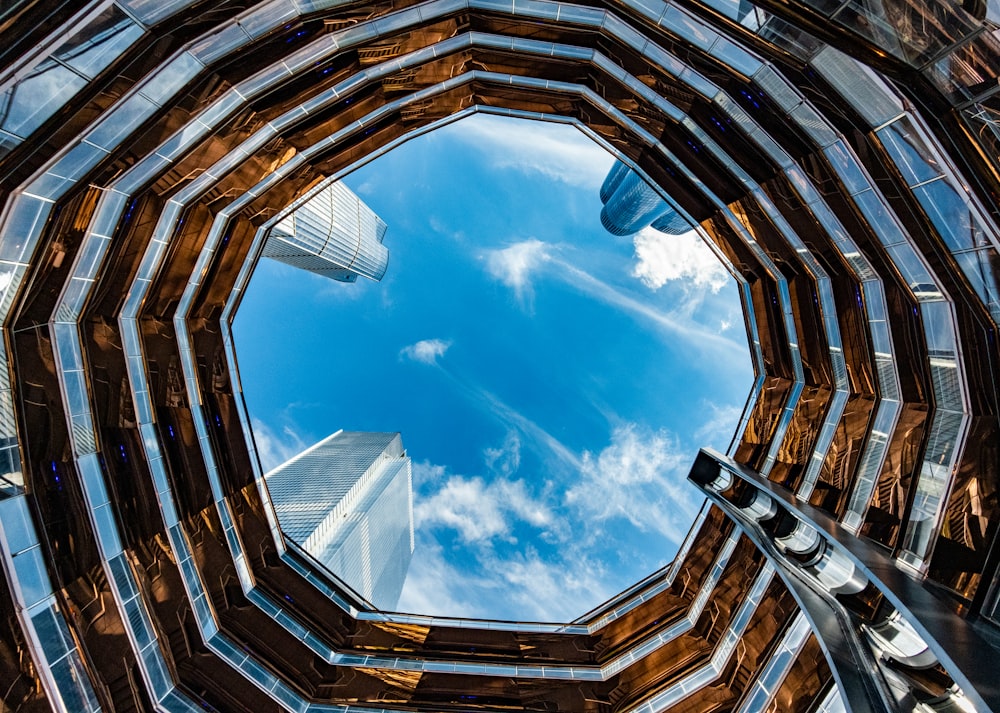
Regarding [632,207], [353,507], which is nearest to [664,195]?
[353,507]

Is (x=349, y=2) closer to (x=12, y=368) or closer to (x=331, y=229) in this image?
(x=12, y=368)

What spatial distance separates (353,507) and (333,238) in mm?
63909

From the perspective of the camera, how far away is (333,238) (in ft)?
270

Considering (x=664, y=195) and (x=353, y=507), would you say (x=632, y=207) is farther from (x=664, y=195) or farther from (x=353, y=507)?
(x=664, y=195)

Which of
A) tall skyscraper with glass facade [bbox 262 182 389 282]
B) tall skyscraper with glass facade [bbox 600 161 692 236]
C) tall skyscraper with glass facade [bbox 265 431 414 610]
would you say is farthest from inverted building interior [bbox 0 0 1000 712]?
tall skyscraper with glass facade [bbox 600 161 692 236]

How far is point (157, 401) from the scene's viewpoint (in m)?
19.0

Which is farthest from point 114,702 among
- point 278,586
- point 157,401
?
point 157,401

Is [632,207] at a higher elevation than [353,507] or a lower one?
higher

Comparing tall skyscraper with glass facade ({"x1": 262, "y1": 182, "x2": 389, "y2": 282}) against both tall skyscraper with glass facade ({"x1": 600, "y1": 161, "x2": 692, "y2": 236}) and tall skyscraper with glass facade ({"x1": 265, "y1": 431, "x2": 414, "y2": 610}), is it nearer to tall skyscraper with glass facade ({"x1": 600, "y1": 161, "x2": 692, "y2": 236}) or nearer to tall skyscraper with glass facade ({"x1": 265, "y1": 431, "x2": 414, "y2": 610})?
tall skyscraper with glass facade ({"x1": 265, "y1": 431, "x2": 414, "y2": 610})

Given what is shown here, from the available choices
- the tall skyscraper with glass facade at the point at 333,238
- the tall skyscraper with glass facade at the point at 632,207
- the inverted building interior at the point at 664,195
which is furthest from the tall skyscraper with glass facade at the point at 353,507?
the tall skyscraper with glass facade at the point at 632,207

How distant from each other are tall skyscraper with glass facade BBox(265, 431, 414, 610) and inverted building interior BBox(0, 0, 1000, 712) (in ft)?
197

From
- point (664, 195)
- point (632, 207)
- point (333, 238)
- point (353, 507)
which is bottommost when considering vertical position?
point (353, 507)

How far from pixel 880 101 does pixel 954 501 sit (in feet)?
38.8

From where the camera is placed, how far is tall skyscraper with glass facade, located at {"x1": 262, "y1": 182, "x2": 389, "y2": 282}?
6406cm
